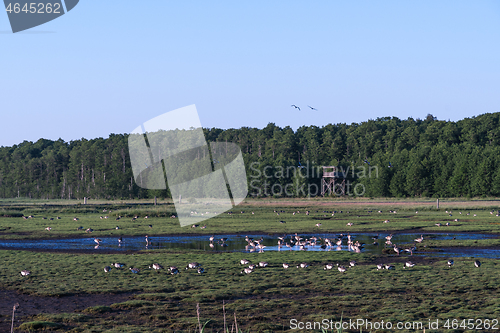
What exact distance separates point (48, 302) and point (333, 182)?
91.8 metres

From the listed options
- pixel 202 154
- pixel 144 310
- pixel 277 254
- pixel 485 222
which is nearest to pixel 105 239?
pixel 277 254

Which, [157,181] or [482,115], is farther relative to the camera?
[482,115]

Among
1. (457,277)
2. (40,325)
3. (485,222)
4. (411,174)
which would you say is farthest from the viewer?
(411,174)

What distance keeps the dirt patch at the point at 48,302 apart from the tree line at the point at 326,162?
281ft

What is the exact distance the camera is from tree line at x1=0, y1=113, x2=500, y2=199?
317 ft

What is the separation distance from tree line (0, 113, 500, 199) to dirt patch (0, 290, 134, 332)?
3377 inches

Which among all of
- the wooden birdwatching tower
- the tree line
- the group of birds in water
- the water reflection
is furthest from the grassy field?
the tree line

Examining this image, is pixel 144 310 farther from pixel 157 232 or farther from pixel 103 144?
pixel 103 144

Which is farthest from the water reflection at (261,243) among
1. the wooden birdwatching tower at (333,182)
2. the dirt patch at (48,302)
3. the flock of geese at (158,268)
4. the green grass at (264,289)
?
the wooden birdwatching tower at (333,182)

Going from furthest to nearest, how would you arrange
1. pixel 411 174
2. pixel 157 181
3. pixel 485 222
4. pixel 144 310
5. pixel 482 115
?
pixel 482 115
pixel 157 181
pixel 411 174
pixel 485 222
pixel 144 310

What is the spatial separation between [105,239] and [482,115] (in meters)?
111

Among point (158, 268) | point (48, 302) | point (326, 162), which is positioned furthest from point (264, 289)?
point (326, 162)

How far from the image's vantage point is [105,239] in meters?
37.1

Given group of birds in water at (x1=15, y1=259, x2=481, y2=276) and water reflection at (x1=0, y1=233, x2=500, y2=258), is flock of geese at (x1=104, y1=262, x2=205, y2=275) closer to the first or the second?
group of birds in water at (x1=15, y1=259, x2=481, y2=276)
